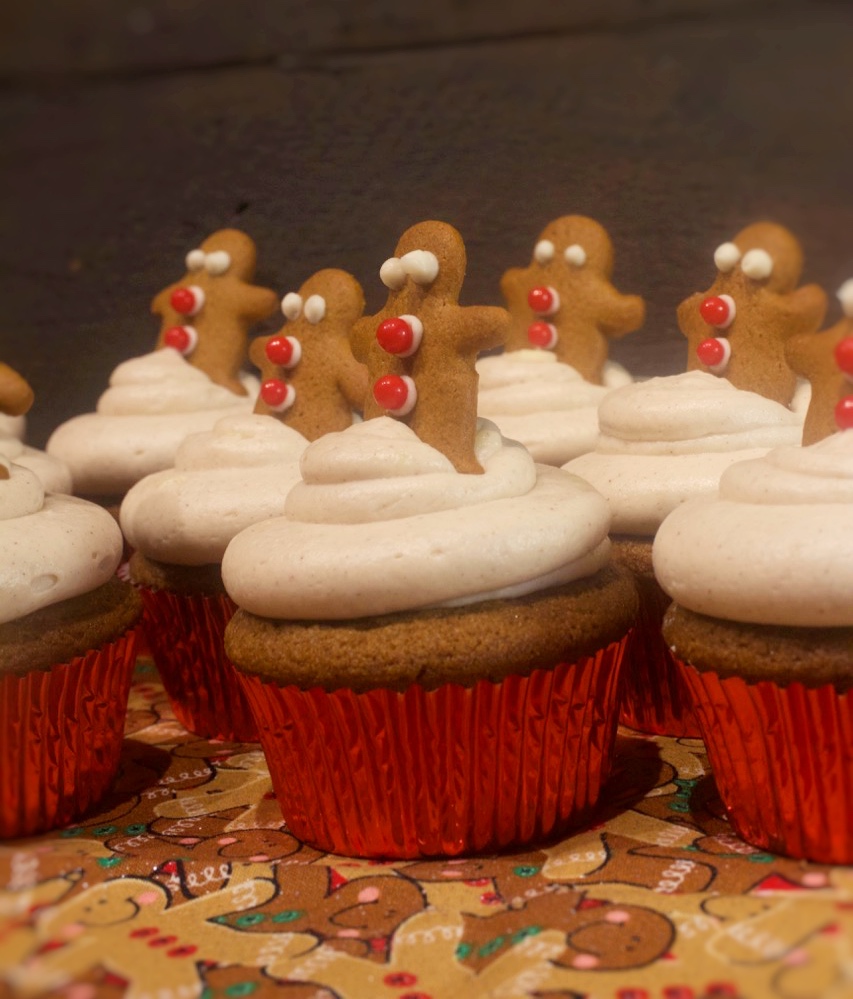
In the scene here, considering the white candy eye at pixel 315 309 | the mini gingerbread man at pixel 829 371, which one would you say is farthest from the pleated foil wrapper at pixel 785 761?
the white candy eye at pixel 315 309

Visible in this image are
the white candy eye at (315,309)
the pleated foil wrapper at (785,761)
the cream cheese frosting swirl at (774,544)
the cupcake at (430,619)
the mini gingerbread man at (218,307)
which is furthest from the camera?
the mini gingerbread man at (218,307)

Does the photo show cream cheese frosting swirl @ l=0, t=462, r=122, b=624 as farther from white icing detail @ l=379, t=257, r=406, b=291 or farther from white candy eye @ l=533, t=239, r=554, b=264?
white candy eye @ l=533, t=239, r=554, b=264

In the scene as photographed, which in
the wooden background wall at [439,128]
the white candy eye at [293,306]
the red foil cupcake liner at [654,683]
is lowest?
the red foil cupcake liner at [654,683]

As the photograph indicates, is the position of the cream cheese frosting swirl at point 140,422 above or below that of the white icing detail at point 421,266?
below

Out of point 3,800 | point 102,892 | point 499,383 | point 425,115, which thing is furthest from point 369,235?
point 102,892

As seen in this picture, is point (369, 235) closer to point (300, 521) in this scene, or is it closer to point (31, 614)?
point (300, 521)

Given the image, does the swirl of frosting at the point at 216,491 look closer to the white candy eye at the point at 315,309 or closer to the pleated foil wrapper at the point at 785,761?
the white candy eye at the point at 315,309

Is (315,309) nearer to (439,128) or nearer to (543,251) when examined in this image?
(439,128)
